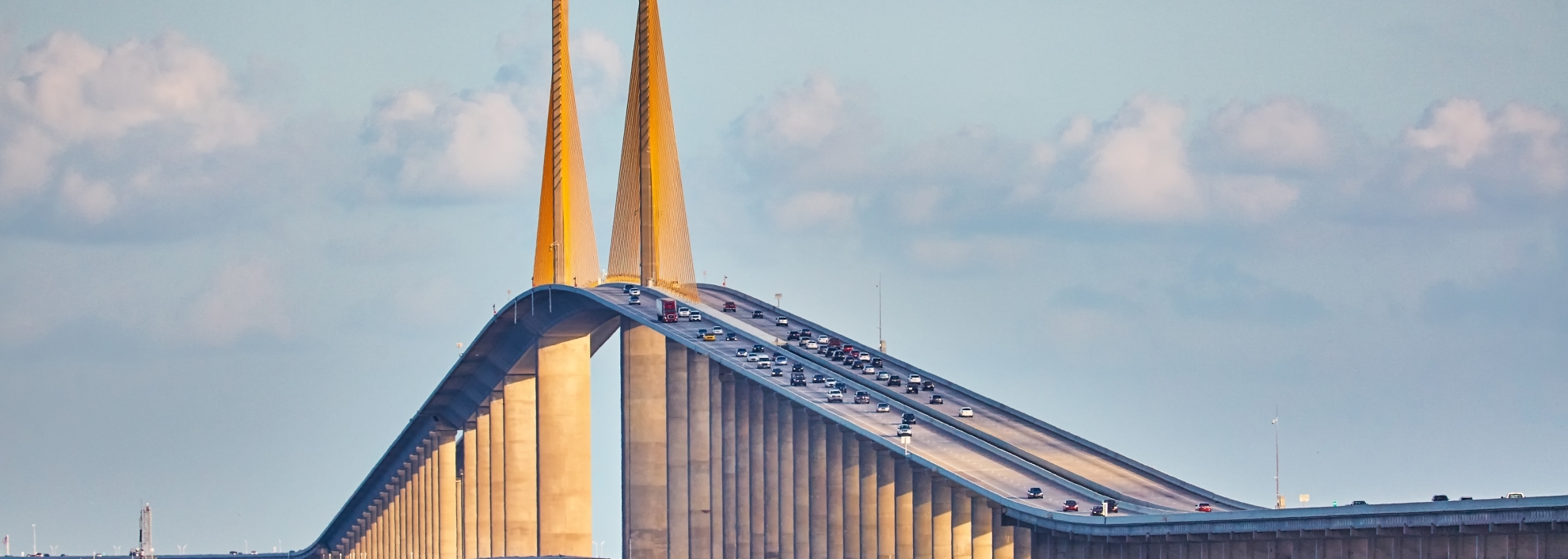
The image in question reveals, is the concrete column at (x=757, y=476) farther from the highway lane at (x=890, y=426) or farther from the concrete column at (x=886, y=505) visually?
the concrete column at (x=886, y=505)

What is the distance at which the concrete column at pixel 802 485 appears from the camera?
137m

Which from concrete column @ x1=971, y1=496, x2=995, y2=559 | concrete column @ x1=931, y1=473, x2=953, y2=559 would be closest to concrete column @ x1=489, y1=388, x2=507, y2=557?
concrete column @ x1=931, y1=473, x2=953, y2=559

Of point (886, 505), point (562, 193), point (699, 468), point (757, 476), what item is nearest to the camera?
point (886, 505)

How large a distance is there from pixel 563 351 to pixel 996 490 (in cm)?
6928

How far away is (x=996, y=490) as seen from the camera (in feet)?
366

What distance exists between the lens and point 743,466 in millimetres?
148500

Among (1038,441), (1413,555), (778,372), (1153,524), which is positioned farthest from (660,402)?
(1413,555)

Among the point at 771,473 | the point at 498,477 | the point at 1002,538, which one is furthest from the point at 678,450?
the point at 1002,538

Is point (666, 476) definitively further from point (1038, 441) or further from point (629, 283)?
point (1038, 441)

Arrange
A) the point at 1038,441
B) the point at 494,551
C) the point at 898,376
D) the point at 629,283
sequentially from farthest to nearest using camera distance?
the point at 494,551
the point at 629,283
the point at 898,376
the point at 1038,441

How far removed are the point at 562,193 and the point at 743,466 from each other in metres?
41.1

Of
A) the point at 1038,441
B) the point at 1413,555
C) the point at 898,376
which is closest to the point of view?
the point at 1413,555

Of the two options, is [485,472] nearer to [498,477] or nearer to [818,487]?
[498,477]

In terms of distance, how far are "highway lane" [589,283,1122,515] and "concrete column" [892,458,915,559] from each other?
Answer: 1.12 metres
